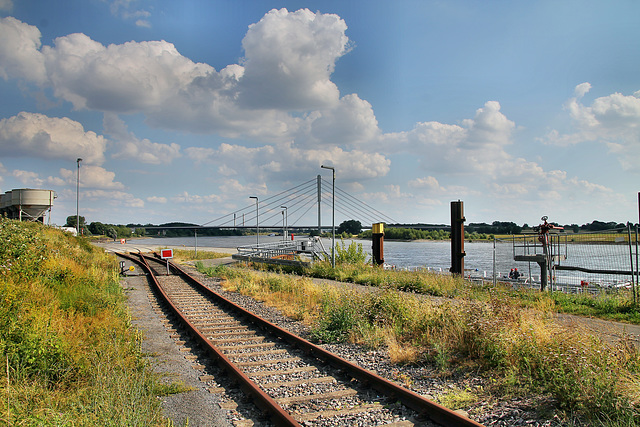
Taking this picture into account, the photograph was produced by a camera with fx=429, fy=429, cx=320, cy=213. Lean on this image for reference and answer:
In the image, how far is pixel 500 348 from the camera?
6.43 metres

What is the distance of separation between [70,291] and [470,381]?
9.81 metres

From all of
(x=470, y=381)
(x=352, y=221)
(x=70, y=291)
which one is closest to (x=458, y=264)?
(x=470, y=381)

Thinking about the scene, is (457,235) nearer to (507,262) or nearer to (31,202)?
(31,202)

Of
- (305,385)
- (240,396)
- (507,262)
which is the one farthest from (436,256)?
(240,396)

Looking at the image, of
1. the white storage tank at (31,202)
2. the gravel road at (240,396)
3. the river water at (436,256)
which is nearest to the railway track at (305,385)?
the gravel road at (240,396)

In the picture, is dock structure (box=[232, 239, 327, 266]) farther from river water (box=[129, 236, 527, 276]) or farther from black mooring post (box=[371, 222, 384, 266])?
black mooring post (box=[371, 222, 384, 266])

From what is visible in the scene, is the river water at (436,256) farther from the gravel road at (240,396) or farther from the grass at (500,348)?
the gravel road at (240,396)

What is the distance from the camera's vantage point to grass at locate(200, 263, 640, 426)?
491cm

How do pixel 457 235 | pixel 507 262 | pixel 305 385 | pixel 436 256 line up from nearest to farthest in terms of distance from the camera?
pixel 305 385, pixel 457 235, pixel 507 262, pixel 436 256

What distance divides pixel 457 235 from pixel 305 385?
47.1 feet

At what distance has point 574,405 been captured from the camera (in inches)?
194

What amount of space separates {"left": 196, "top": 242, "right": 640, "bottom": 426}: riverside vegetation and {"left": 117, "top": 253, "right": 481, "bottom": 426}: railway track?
66 cm

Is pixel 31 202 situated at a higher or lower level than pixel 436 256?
higher

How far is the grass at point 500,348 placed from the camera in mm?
4906
